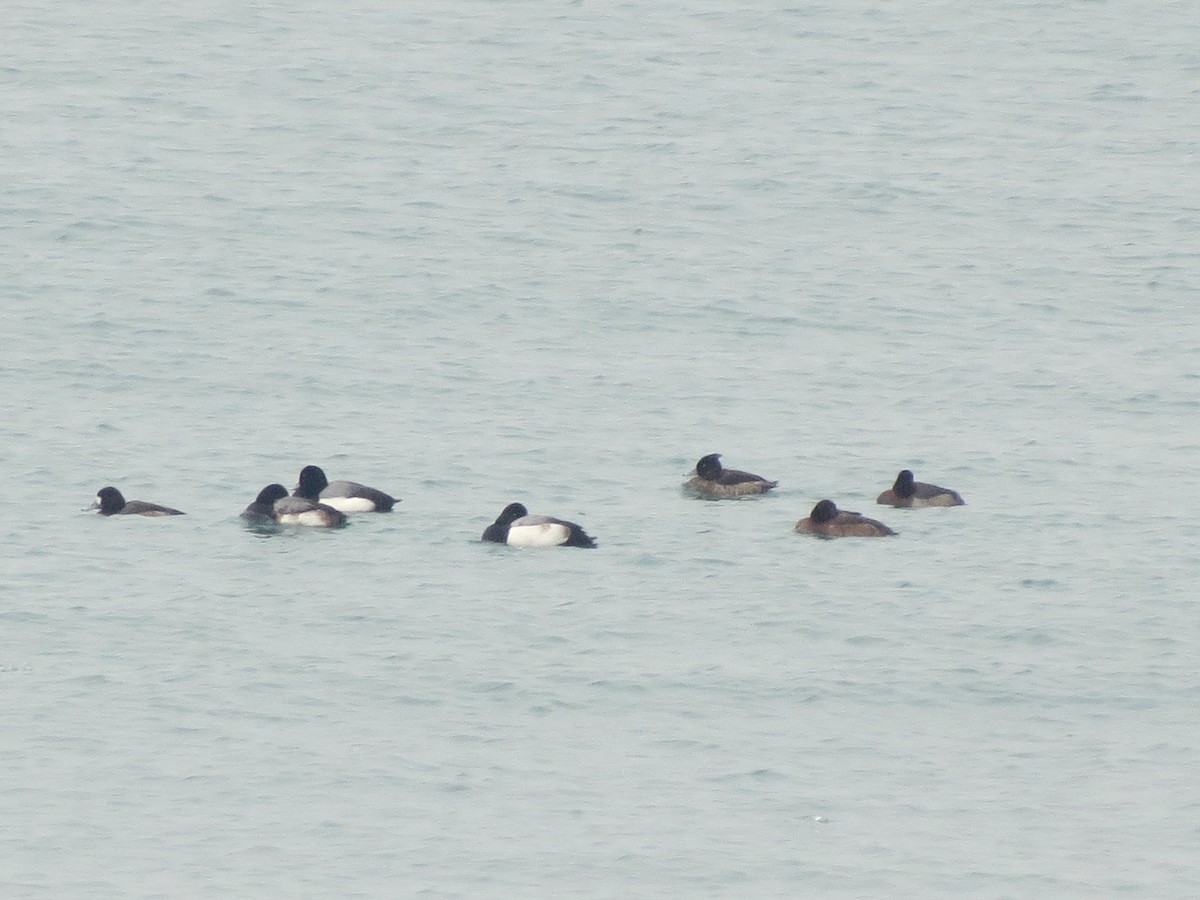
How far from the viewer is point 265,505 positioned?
22766 mm

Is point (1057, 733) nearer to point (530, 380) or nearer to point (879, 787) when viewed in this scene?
point (879, 787)

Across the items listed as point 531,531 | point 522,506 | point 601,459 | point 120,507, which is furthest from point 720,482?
point 120,507

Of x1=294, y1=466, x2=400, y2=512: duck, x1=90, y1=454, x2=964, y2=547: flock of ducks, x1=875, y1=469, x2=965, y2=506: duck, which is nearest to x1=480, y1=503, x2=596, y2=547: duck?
x1=90, y1=454, x2=964, y2=547: flock of ducks

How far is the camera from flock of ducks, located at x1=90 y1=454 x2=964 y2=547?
866 inches

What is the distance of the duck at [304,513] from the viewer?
897 inches

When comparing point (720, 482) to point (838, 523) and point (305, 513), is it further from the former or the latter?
point (305, 513)

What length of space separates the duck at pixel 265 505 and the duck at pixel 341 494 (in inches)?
22.7

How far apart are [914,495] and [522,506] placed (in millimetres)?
4143

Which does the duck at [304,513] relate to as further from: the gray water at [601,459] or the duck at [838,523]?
the duck at [838,523]

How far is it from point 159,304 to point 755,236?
1101cm

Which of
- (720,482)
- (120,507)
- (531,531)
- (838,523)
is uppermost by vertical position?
(720,482)

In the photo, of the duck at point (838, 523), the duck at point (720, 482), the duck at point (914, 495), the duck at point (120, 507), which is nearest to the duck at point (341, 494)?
the duck at point (120, 507)

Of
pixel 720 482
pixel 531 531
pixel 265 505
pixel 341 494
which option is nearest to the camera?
pixel 531 531

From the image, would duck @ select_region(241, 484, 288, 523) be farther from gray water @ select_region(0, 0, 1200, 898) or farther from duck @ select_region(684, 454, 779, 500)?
duck @ select_region(684, 454, 779, 500)
